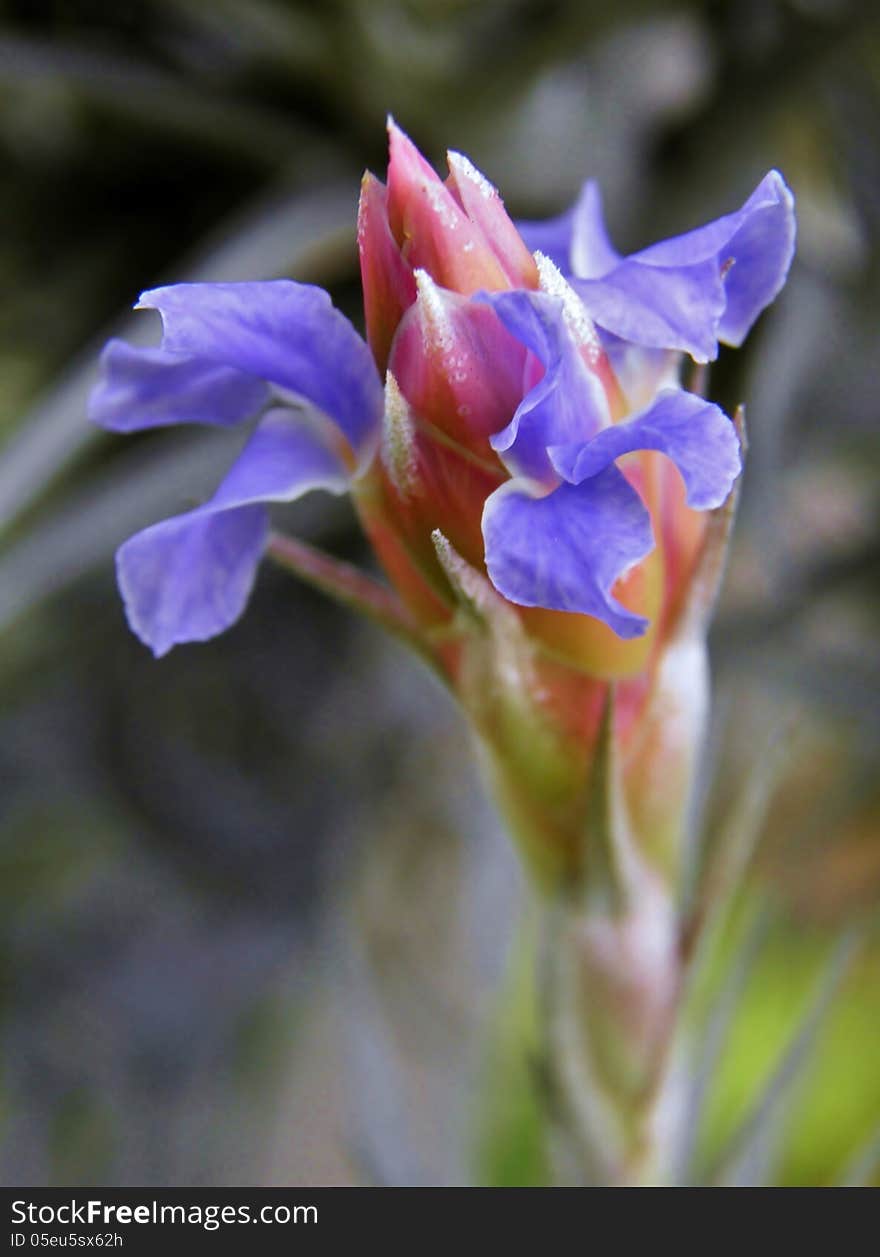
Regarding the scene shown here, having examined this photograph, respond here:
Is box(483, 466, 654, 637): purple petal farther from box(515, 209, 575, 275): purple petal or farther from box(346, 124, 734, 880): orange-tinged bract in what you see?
box(515, 209, 575, 275): purple petal

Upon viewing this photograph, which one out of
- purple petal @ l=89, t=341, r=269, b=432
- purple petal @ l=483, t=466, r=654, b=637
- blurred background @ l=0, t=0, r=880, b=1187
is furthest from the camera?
blurred background @ l=0, t=0, r=880, b=1187

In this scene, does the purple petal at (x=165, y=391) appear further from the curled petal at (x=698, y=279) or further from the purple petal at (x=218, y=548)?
the curled petal at (x=698, y=279)

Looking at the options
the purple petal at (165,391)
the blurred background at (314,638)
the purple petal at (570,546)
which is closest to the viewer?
the purple petal at (570,546)

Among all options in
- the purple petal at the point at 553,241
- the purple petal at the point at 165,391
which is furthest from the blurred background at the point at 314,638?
the purple petal at the point at 553,241

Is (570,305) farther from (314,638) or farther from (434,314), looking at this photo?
(314,638)

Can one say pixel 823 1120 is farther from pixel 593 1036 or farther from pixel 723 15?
pixel 723 15

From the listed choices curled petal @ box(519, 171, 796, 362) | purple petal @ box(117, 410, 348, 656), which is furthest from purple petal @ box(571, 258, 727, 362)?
purple petal @ box(117, 410, 348, 656)
